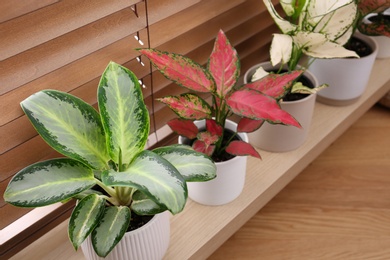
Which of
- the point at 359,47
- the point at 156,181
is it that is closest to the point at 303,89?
the point at 359,47

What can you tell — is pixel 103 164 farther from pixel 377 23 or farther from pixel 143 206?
pixel 377 23

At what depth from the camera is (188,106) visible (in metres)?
0.74

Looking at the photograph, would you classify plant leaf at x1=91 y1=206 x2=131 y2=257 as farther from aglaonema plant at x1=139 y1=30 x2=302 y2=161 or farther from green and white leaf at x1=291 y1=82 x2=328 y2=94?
green and white leaf at x1=291 y1=82 x2=328 y2=94

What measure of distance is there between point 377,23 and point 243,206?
0.47 meters

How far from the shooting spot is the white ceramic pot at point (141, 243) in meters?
0.67

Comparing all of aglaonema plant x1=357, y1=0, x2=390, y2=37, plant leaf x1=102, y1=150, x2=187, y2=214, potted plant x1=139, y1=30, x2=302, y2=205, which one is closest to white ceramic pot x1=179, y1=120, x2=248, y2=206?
potted plant x1=139, y1=30, x2=302, y2=205

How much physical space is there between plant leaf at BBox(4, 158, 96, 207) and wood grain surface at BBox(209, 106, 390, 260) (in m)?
0.37

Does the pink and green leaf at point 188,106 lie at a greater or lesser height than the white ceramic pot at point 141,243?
greater

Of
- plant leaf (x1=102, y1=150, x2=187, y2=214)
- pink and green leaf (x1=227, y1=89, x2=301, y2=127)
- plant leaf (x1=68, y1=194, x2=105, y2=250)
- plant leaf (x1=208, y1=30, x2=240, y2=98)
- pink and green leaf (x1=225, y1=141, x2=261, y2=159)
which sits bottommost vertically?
pink and green leaf (x1=225, y1=141, x2=261, y2=159)

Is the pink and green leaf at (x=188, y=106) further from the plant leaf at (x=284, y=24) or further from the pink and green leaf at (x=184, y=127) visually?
the plant leaf at (x=284, y=24)

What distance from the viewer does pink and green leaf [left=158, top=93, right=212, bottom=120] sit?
2.40 feet

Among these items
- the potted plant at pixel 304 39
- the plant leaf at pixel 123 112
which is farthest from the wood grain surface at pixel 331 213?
the plant leaf at pixel 123 112

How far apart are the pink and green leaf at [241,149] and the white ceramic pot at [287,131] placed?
0.14m

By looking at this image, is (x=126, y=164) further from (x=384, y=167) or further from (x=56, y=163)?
(x=384, y=167)
